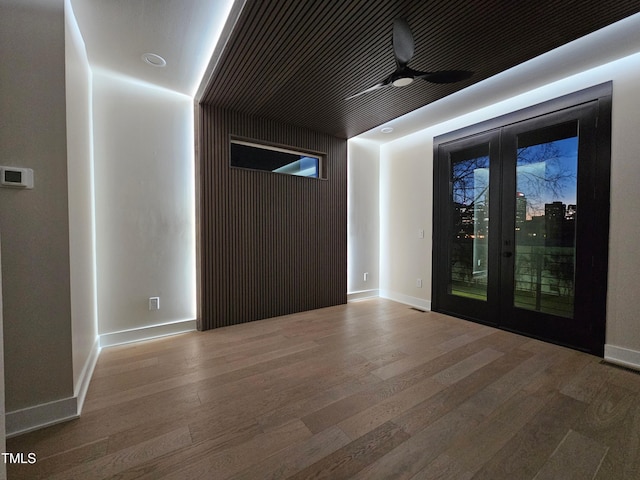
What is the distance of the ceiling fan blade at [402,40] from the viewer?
1773 millimetres

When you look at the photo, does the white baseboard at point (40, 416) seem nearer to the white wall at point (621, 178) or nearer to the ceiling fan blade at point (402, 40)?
the ceiling fan blade at point (402, 40)

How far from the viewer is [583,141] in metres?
2.64

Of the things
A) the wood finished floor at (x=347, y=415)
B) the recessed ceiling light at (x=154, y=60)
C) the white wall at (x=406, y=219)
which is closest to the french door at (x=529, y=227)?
the white wall at (x=406, y=219)

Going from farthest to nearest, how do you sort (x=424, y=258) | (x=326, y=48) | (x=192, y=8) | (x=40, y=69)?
(x=424, y=258), (x=326, y=48), (x=192, y=8), (x=40, y=69)

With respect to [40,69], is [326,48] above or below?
above

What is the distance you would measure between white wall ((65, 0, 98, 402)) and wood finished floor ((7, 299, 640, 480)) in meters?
0.30

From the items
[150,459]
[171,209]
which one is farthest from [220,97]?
[150,459]

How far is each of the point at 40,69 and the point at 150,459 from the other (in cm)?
237

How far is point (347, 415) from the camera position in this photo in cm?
172

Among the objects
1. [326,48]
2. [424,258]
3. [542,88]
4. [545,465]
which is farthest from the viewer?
[424,258]

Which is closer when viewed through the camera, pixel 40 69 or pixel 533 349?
pixel 40 69

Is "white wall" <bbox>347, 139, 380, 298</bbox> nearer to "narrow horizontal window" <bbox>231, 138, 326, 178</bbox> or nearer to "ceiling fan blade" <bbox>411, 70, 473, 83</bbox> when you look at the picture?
"narrow horizontal window" <bbox>231, 138, 326, 178</bbox>

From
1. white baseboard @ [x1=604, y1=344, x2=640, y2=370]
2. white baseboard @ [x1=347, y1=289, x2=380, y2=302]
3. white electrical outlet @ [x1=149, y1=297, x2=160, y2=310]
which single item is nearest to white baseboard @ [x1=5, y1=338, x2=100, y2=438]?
white electrical outlet @ [x1=149, y1=297, x2=160, y2=310]

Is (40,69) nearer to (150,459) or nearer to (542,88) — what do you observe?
(150,459)
